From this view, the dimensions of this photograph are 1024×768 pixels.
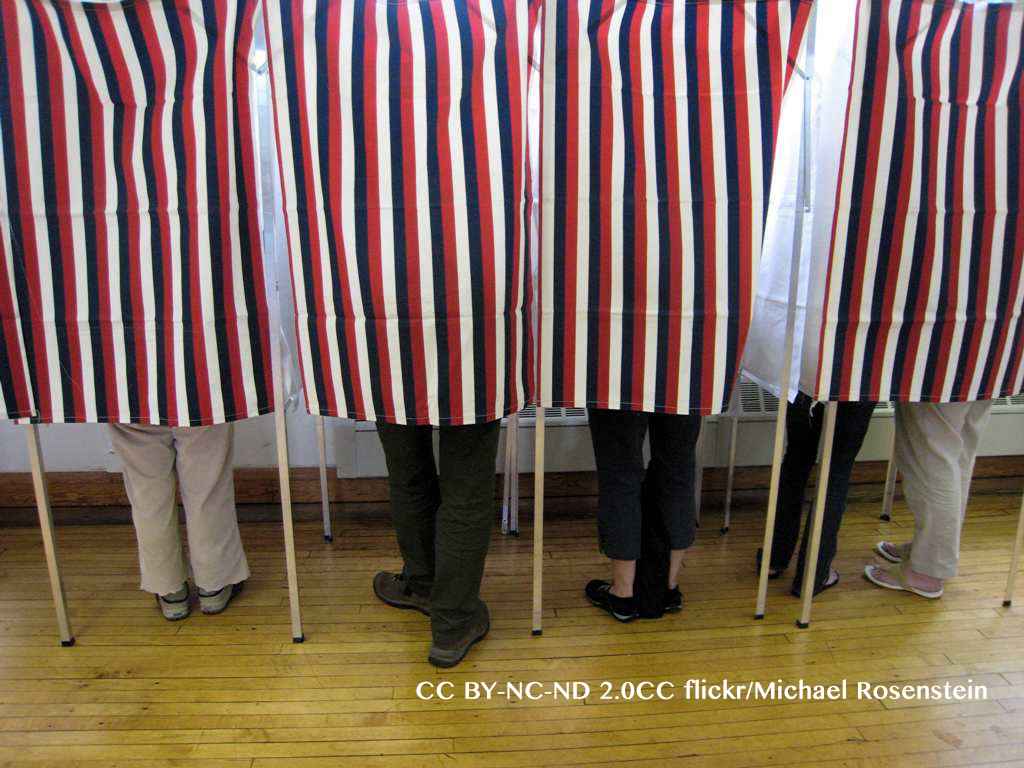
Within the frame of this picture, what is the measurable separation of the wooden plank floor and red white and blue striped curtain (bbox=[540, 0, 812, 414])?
0.71 metres

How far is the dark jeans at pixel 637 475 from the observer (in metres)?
1.84

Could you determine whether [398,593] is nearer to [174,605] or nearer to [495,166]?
[174,605]

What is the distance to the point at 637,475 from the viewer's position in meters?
1.87

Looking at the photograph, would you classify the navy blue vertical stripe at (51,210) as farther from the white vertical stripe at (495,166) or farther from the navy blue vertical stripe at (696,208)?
the navy blue vertical stripe at (696,208)

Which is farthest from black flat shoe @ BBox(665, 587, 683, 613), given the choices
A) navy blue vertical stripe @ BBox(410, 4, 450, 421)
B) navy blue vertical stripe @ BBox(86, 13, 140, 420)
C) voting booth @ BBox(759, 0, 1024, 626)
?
navy blue vertical stripe @ BBox(86, 13, 140, 420)

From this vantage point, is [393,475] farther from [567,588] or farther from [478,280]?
[567,588]

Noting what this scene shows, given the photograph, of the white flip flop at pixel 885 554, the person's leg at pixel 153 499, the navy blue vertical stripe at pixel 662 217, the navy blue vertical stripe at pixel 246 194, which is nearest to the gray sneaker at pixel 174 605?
the person's leg at pixel 153 499

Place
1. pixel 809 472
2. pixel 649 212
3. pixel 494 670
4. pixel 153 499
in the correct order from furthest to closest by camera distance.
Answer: pixel 809 472 < pixel 153 499 < pixel 494 670 < pixel 649 212

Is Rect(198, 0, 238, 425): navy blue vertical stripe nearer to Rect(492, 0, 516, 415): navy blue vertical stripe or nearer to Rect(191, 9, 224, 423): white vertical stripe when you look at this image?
Rect(191, 9, 224, 423): white vertical stripe

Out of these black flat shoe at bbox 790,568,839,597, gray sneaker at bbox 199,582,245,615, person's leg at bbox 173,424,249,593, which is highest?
person's leg at bbox 173,424,249,593

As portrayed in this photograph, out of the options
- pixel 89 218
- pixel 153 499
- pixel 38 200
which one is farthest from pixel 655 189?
pixel 153 499

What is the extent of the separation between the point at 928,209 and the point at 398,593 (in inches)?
71.5

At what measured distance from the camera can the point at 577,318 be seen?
1.75 meters

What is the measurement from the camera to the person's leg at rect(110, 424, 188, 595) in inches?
74.2
